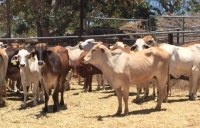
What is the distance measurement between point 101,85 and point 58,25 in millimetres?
6988

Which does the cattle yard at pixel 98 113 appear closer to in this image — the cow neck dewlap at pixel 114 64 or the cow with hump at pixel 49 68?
the cow with hump at pixel 49 68

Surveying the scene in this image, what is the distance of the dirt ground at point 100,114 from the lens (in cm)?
751

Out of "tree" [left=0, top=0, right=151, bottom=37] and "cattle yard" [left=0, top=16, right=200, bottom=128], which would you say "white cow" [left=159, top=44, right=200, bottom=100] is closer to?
"cattle yard" [left=0, top=16, right=200, bottom=128]

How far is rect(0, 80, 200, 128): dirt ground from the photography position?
296 inches

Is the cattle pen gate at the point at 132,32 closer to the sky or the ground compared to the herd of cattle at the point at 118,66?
closer to the sky

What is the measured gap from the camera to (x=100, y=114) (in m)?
8.52

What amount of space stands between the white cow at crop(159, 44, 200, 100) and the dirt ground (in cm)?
57

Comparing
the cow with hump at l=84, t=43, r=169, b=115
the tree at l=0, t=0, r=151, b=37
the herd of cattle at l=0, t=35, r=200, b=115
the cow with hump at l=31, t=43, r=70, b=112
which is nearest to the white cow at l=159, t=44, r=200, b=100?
the herd of cattle at l=0, t=35, r=200, b=115

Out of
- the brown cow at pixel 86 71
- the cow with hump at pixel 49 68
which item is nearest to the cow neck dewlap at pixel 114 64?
the cow with hump at pixel 49 68

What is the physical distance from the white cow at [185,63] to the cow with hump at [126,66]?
4.15 feet

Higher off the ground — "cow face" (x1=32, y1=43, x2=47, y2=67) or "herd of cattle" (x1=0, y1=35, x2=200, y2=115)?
"cow face" (x1=32, y1=43, x2=47, y2=67)

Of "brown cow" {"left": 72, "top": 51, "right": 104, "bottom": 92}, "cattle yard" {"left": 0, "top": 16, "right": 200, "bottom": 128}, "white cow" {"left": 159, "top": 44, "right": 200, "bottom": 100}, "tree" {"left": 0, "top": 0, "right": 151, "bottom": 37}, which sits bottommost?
"cattle yard" {"left": 0, "top": 16, "right": 200, "bottom": 128}

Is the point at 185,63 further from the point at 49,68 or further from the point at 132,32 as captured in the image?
the point at 132,32

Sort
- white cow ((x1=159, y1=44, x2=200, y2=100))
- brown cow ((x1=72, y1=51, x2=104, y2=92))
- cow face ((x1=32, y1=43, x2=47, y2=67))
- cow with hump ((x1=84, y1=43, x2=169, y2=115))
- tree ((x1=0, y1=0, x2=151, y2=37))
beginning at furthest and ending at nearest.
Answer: tree ((x1=0, y1=0, x2=151, y2=37)) < brown cow ((x1=72, y1=51, x2=104, y2=92)) < white cow ((x1=159, y1=44, x2=200, y2=100)) < cow face ((x1=32, y1=43, x2=47, y2=67)) < cow with hump ((x1=84, y1=43, x2=169, y2=115))
